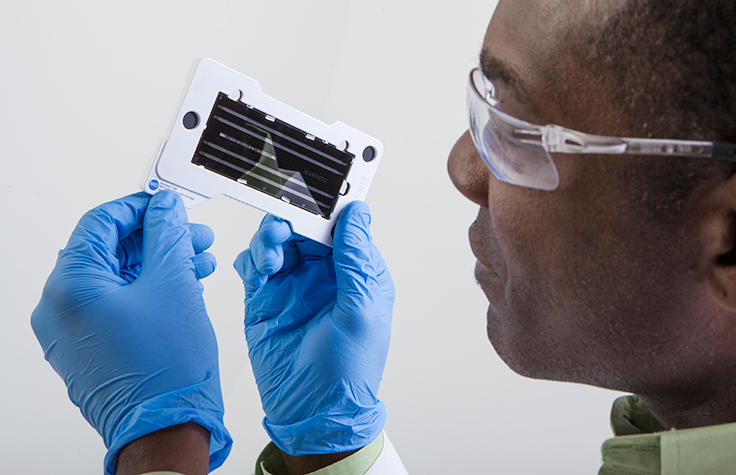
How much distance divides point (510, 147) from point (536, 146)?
0.05 meters

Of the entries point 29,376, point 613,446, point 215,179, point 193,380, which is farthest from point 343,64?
point 613,446

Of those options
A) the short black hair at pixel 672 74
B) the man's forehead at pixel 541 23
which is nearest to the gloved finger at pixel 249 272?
the man's forehead at pixel 541 23

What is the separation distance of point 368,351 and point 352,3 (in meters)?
1.32

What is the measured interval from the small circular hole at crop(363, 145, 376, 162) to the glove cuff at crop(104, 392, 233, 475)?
0.75 metres

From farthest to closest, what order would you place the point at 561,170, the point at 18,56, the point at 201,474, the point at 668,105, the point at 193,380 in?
1. the point at 18,56
2. the point at 193,380
3. the point at 201,474
4. the point at 561,170
5. the point at 668,105

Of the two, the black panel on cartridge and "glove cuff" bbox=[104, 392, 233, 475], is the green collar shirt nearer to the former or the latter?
"glove cuff" bbox=[104, 392, 233, 475]

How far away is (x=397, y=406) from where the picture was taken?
2.14 metres

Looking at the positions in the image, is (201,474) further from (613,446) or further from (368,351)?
(613,446)

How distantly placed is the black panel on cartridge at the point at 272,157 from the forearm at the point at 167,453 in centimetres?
61

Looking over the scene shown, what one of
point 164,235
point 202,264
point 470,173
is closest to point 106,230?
point 164,235

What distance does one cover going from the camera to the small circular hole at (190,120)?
1316 millimetres

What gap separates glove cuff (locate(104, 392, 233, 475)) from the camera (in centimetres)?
107

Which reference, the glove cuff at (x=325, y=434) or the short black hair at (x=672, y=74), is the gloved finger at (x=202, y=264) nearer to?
the glove cuff at (x=325, y=434)

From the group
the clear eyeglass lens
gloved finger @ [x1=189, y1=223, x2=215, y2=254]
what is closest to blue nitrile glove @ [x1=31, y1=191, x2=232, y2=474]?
gloved finger @ [x1=189, y1=223, x2=215, y2=254]
